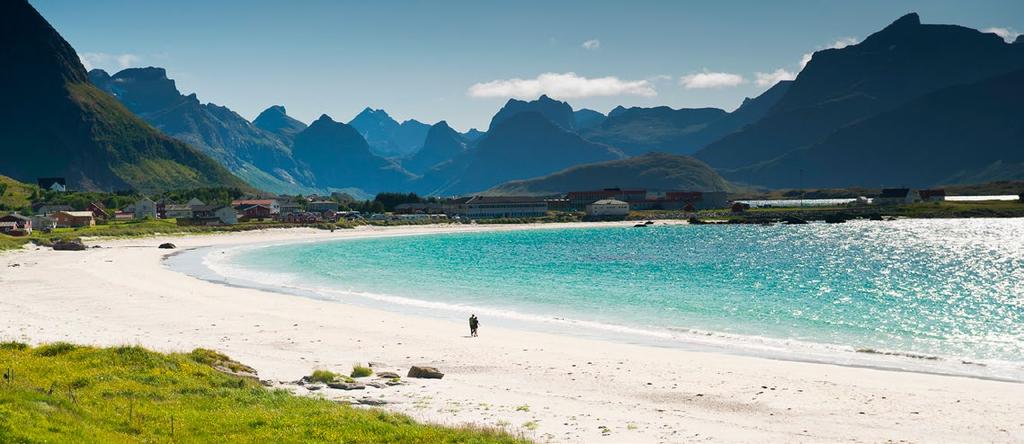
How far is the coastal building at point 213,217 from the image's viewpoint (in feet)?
558

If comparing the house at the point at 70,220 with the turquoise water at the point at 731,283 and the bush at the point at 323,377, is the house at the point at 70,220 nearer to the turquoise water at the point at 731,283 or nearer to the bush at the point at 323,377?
the turquoise water at the point at 731,283

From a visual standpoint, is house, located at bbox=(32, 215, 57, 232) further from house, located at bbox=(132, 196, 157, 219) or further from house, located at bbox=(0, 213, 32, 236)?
house, located at bbox=(132, 196, 157, 219)

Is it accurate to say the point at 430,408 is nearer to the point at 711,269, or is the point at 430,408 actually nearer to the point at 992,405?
the point at 992,405

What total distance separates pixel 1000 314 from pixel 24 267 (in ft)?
296

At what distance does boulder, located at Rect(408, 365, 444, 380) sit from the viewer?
28422 millimetres

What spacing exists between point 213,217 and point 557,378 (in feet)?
541

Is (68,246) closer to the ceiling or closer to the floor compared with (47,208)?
closer to the floor

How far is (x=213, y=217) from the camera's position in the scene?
17562 centimetres

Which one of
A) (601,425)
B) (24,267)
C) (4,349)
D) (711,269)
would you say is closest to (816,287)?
(711,269)

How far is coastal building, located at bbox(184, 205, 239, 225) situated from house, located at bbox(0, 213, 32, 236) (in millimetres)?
33791

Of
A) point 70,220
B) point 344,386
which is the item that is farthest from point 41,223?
point 344,386

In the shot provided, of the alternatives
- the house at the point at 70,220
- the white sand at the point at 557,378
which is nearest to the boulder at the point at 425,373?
the white sand at the point at 557,378

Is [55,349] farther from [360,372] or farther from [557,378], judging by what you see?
[557,378]

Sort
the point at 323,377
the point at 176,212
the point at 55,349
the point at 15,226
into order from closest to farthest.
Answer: the point at 55,349 < the point at 323,377 < the point at 15,226 < the point at 176,212
